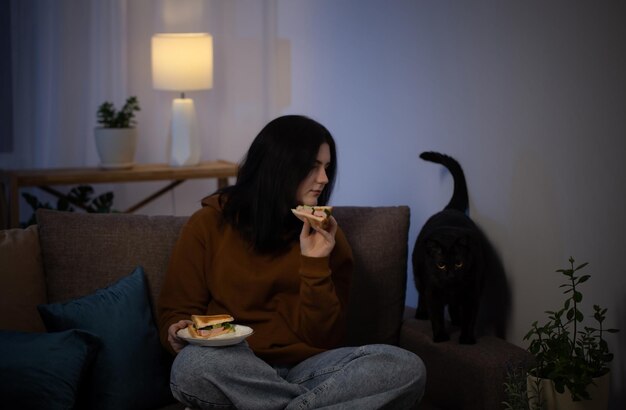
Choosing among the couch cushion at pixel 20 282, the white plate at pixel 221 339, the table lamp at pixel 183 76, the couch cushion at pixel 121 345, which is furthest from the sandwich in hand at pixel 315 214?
the table lamp at pixel 183 76

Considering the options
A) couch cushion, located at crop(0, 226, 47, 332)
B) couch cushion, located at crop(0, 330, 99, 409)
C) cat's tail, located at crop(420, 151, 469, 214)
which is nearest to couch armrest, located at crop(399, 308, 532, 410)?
cat's tail, located at crop(420, 151, 469, 214)

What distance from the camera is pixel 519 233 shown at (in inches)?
102

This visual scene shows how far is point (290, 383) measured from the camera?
7.17 ft

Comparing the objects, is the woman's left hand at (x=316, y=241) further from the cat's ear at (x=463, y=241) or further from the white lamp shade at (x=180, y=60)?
the white lamp shade at (x=180, y=60)

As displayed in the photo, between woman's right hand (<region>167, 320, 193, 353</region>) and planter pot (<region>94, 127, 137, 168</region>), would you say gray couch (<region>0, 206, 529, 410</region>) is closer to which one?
woman's right hand (<region>167, 320, 193, 353</region>)

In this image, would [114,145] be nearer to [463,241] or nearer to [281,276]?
[281,276]

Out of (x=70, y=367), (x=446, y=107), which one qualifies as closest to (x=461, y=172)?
(x=446, y=107)

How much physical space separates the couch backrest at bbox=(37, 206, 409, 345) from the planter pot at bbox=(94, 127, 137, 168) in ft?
5.67

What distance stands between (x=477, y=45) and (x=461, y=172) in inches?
15.6

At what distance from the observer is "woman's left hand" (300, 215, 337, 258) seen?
2.26m

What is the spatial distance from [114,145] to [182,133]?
0.35 metres

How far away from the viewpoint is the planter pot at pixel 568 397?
7.02 feet

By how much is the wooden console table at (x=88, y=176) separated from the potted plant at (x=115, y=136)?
5cm

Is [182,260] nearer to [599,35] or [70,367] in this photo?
[70,367]
